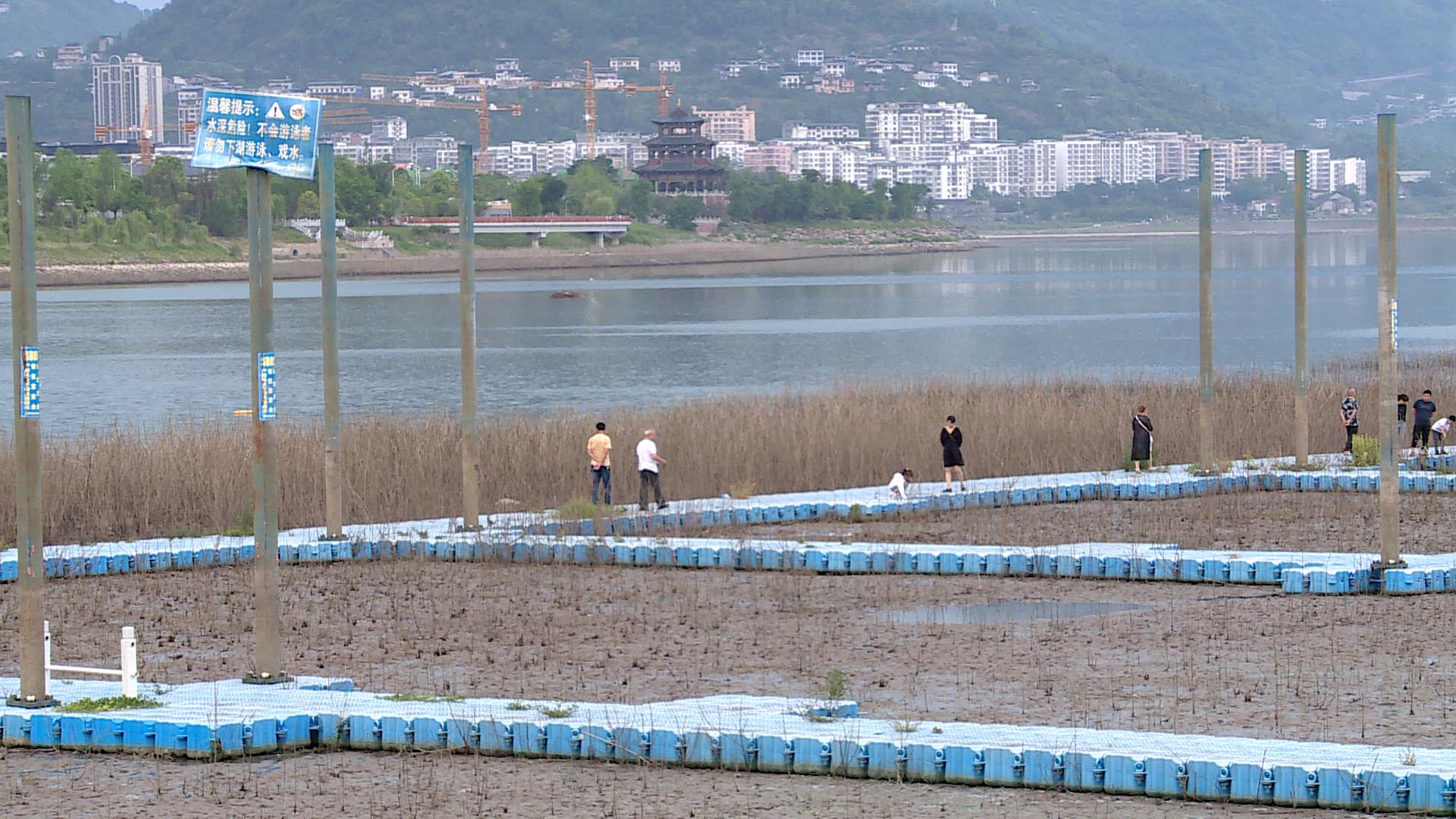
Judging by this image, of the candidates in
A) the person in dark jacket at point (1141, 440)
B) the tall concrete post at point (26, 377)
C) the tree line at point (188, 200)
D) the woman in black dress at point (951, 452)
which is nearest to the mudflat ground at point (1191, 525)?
the woman in black dress at point (951, 452)

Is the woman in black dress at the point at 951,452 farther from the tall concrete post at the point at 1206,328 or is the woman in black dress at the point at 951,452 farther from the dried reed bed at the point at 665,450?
the tall concrete post at the point at 1206,328

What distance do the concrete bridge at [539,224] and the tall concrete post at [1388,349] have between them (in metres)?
139

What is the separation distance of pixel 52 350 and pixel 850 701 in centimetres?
6746

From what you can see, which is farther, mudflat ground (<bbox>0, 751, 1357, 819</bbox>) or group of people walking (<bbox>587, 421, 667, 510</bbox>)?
group of people walking (<bbox>587, 421, 667, 510</bbox>)

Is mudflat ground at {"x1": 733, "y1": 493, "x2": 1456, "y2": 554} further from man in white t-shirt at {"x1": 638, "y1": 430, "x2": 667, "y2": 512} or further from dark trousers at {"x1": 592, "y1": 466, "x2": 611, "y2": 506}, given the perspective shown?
dark trousers at {"x1": 592, "y1": 466, "x2": 611, "y2": 506}

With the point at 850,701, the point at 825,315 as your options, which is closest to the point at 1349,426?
the point at 850,701

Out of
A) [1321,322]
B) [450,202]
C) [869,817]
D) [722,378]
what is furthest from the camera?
[450,202]

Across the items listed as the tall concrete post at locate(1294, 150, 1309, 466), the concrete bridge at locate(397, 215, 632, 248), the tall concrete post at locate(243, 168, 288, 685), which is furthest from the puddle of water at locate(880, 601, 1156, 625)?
the concrete bridge at locate(397, 215, 632, 248)

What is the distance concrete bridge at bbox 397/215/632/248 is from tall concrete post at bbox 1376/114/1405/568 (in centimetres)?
13917

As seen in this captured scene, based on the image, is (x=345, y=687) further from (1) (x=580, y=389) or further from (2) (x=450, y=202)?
(2) (x=450, y=202)

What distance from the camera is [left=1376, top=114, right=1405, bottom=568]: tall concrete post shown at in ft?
61.1

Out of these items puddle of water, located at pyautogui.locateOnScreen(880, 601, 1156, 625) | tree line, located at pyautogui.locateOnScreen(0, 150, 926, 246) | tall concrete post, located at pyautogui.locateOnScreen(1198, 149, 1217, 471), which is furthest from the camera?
tree line, located at pyautogui.locateOnScreen(0, 150, 926, 246)

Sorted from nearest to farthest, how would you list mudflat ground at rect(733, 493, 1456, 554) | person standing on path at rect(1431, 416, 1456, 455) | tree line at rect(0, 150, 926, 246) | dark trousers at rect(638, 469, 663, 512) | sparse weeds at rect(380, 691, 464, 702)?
sparse weeds at rect(380, 691, 464, 702)
mudflat ground at rect(733, 493, 1456, 554)
dark trousers at rect(638, 469, 663, 512)
person standing on path at rect(1431, 416, 1456, 455)
tree line at rect(0, 150, 926, 246)

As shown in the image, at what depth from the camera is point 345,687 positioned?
14703 mm
